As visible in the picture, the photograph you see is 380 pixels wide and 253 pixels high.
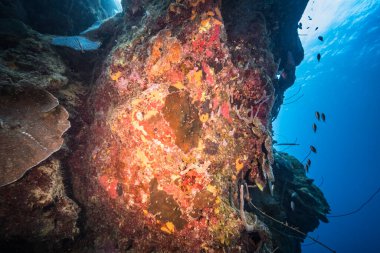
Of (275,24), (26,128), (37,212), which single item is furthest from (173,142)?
(275,24)

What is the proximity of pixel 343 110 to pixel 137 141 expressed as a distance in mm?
68241

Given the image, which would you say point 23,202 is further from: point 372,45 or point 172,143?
point 372,45

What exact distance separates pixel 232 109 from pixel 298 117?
74531 mm

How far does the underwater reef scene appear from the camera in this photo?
2.72m

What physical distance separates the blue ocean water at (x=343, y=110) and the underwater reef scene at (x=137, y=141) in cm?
712

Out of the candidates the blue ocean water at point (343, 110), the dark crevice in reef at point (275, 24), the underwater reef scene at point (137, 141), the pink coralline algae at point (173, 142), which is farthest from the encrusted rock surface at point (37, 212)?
the blue ocean water at point (343, 110)

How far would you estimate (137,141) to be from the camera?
9.34 feet

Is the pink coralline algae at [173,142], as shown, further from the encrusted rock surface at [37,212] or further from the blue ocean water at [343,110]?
the blue ocean water at [343,110]

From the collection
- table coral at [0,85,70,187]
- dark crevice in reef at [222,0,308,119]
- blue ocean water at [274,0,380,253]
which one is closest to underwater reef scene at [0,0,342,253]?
table coral at [0,85,70,187]

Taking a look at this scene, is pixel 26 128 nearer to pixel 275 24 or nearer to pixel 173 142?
pixel 173 142

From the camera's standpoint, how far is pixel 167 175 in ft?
9.02

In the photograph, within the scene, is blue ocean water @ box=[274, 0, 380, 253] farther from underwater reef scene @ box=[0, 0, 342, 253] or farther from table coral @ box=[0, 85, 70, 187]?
table coral @ box=[0, 85, 70, 187]

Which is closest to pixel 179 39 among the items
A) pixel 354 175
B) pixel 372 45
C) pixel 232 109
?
pixel 232 109

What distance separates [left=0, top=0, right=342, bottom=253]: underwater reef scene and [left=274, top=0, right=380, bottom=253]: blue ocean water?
712 centimetres
